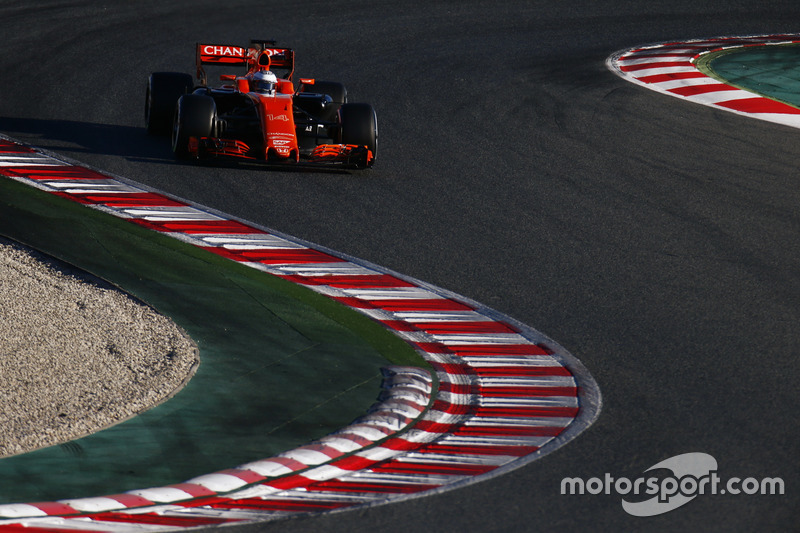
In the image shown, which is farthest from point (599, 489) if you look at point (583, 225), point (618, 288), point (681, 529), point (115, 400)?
point (583, 225)

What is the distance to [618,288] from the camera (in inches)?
344

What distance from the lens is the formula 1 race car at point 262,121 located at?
11.5 m

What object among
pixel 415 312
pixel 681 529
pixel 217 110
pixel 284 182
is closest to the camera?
pixel 681 529

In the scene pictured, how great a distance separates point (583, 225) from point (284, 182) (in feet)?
10.5

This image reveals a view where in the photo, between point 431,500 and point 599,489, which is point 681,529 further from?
point 431,500

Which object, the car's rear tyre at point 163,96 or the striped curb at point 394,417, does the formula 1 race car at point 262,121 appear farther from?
the striped curb at point 394,417

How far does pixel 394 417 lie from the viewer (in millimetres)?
6246

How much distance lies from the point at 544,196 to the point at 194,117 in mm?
3774

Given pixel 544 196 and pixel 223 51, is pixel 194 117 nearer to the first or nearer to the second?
pixel 223 51

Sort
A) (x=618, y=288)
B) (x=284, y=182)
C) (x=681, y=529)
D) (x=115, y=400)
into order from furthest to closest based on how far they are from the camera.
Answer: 1. (x=284, y=182)
2. (x=618, y=288)
3. (x=115, y=400)
4. (x=681, y=529)

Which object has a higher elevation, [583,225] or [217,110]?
[217,110]

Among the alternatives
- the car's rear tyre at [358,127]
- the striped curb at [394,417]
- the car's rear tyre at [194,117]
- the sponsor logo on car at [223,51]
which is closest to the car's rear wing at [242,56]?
the sponsor logo on car at [223,51]

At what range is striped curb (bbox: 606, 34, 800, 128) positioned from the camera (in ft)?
50.6

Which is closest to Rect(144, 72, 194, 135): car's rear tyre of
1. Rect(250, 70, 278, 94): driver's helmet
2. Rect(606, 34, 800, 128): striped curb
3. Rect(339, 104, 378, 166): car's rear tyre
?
Rect(250, 70, 278, 94): driver's helmet
